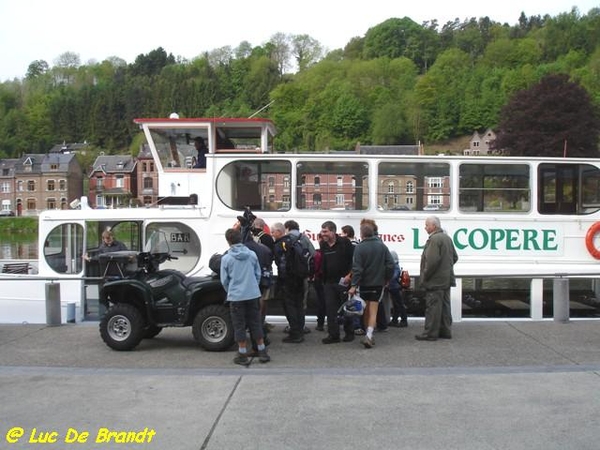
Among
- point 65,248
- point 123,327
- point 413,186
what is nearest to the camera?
point 123,327

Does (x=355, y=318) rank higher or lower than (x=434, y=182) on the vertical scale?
lower

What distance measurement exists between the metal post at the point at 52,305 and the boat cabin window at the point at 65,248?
1426 mm

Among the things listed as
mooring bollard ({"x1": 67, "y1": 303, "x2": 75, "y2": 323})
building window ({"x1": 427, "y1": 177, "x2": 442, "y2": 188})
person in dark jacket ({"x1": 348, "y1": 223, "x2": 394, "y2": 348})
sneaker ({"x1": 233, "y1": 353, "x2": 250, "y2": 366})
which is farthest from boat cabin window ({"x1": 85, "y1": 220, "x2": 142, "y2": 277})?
building window ({"x1": 427, "y1": 177, "x2": 442, "y2": 188})

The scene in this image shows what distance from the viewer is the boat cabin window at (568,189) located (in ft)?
36.5

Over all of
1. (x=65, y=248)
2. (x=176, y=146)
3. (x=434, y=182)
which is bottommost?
(x=65, y=248)

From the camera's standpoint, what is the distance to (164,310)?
796 cm

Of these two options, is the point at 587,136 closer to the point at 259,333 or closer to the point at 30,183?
the point at 259,333

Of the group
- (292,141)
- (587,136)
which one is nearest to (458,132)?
(292,141)

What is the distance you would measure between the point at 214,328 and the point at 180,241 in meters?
3.55

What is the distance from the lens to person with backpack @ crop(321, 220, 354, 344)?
324 inches

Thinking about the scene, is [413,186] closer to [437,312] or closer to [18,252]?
[437,312]

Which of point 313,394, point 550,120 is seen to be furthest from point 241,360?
point 550,120

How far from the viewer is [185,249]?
36.7 ft

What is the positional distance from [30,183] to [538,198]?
111433mm
